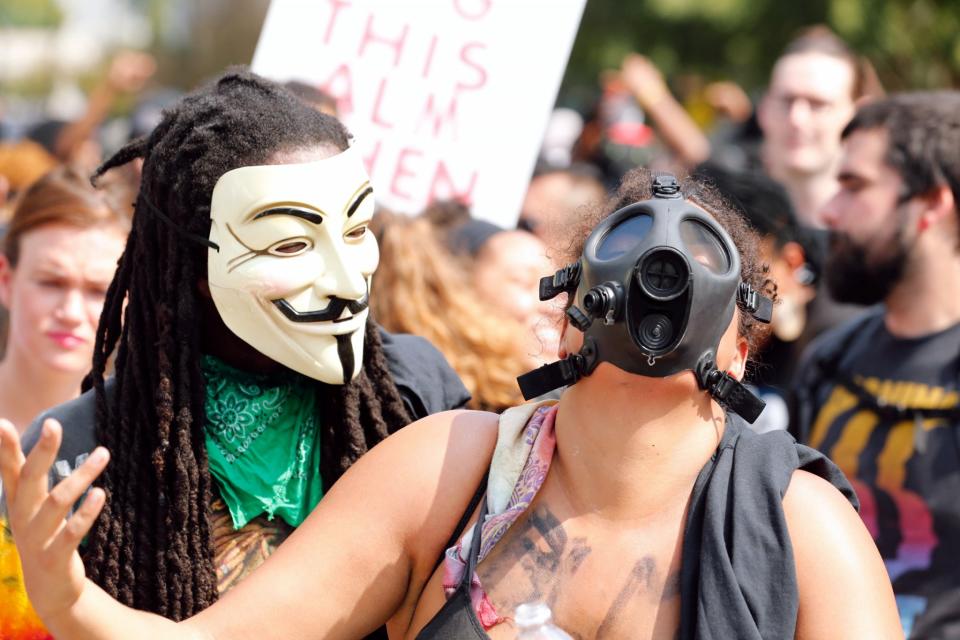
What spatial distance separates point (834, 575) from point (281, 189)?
1254mm

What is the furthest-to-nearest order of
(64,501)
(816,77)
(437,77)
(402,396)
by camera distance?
(816,77), (437,77), (402,396), (64,501)

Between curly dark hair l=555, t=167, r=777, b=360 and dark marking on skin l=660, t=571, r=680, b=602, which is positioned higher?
curly dark hair l=555, t=167, r=777, b=360

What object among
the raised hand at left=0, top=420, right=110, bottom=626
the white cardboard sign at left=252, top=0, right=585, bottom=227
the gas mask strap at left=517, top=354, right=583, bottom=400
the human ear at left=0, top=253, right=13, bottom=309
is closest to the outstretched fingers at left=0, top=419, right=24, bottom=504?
the raised hand at left=0, top=420, right=110, bottom=626

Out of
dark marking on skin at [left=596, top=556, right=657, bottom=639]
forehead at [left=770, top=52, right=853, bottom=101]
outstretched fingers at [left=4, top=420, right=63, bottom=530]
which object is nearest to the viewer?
outstretched fingers at [left=4, top=420, right=63, bottom=530]

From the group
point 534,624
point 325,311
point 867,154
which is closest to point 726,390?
point 534,624

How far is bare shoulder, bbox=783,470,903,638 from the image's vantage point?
207 centimetres

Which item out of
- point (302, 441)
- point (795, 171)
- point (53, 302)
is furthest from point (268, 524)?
point (795, 171)

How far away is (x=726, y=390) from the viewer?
7.22 feet

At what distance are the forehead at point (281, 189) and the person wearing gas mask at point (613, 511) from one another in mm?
525

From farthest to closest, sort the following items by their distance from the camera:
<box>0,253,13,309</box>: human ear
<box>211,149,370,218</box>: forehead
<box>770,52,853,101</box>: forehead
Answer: <box>770,52,853,101</box>: forehead → <box>0,253,13,309</box>: human ear → <box>211,149,370,218</box>: forehead

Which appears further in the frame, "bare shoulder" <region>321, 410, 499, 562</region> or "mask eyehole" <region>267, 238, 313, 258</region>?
"mask eyehole" <region>267, 238, 313, 258</region>

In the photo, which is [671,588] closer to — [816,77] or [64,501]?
[64,501]

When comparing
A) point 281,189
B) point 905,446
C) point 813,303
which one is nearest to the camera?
point 281,189

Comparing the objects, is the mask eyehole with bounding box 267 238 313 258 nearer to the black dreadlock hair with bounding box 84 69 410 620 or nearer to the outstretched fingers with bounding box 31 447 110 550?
the black dreadlock hair with bounding box 84 69 410 620
